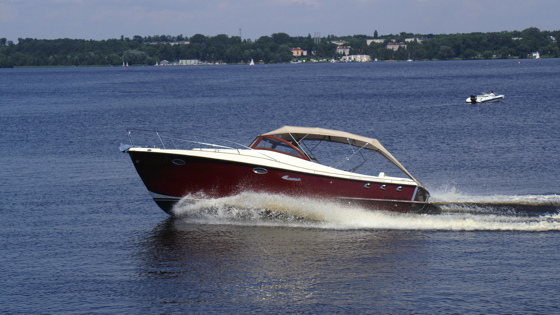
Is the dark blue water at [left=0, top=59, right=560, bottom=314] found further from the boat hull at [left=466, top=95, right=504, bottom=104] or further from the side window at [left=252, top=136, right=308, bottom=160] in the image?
the boat hull at [left=466, top=95, right=504, bottom=104]

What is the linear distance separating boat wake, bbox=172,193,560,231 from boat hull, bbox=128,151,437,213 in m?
0.25

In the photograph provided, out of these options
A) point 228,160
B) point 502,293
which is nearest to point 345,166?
point 228,160

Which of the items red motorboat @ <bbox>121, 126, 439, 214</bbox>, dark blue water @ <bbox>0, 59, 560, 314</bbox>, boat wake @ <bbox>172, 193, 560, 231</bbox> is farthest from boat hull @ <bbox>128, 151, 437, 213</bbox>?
dark blue water @ <bbox>0, 59, 560, 314</bbox>

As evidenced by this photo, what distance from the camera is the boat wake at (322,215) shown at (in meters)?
25.5

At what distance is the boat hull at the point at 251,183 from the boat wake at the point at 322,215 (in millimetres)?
254

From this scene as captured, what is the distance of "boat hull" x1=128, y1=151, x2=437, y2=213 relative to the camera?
A: 25719mm

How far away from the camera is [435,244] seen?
2323 cm

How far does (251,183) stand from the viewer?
1019 inches

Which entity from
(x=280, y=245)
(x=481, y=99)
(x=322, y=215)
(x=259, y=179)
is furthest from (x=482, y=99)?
(x=280, y=245)

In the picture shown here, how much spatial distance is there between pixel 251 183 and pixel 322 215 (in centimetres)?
269

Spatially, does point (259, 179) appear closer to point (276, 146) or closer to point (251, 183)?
point (251, 183)

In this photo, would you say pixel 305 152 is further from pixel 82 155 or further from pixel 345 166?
pixel 82 155

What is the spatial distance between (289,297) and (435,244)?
6449 millimetres

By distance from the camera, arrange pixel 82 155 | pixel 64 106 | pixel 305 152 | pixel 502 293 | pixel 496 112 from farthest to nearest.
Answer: pixel 64 106 < pixel 496 112 < pixel 82 155 < pixel 305 152 < pixel 502 293
